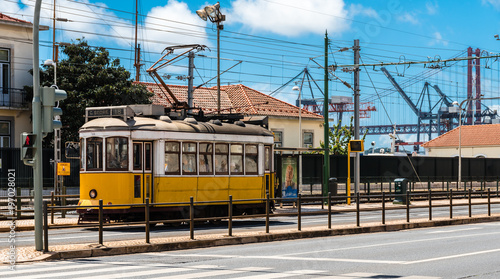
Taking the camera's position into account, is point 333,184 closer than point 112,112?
No

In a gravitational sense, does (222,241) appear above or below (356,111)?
below

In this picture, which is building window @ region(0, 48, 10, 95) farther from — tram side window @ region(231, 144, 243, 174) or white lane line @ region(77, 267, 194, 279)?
white lane line @ region(77, 267, 194, 279)

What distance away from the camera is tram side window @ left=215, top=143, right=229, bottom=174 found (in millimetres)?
23328

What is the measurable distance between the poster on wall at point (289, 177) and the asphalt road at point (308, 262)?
530 inches

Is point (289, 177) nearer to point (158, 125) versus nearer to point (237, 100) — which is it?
point (158, 125)

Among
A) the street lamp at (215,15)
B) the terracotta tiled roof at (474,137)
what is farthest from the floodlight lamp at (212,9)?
the terracotta tiled roof at (474,137)

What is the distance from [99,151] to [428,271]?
12.4 metres

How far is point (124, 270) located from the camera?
39.8ft

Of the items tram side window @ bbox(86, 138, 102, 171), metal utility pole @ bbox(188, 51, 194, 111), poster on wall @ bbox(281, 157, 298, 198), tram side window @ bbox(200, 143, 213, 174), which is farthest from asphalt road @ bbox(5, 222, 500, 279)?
metal utility pole @ bbox(188, 51, 194, 111)

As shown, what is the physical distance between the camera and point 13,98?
38969 mm

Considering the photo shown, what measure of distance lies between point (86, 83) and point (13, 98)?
4.19 metres

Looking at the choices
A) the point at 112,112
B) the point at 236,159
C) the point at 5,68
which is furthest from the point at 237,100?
the point at 112,112

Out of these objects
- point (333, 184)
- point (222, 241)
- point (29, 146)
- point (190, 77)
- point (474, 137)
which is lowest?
point (222, 241)

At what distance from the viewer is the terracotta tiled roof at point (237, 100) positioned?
180 ft
